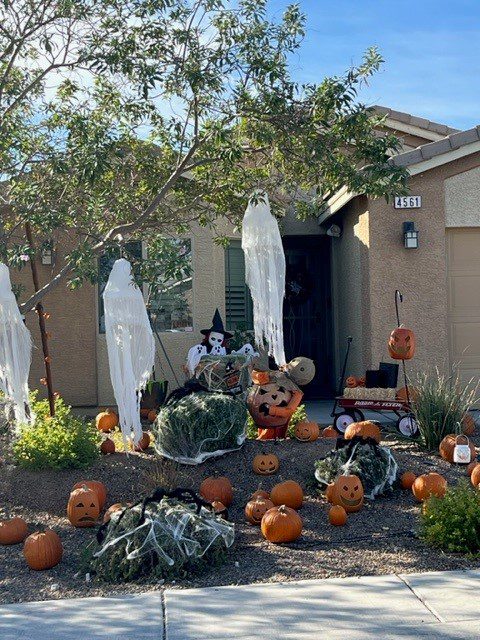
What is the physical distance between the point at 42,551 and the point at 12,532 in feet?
2.63

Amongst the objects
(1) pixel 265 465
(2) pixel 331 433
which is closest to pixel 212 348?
(2) pixel 331 433

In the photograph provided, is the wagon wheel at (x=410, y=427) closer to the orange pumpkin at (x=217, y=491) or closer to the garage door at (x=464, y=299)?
the orange pumpkin at (x=217, y=491)

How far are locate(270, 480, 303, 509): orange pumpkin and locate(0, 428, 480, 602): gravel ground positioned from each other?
6.4 inches

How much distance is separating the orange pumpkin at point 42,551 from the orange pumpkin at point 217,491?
148 cm

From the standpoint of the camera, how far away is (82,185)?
25.4 feet

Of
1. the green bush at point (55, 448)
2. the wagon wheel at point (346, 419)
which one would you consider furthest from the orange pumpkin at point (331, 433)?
the green bush at point (55, 448)

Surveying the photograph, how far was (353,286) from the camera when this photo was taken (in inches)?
502

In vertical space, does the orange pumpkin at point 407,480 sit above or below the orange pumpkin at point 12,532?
above

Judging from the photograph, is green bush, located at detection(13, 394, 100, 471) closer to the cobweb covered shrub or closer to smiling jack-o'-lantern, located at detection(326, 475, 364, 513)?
the cobweb covered shrub

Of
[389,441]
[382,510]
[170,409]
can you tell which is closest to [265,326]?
[170,409]

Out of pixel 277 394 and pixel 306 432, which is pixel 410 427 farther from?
pixel 277 394

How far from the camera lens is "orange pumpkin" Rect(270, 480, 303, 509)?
7195 millimetres

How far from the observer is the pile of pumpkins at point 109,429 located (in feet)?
27.8

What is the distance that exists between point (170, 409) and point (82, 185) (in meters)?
2.19
